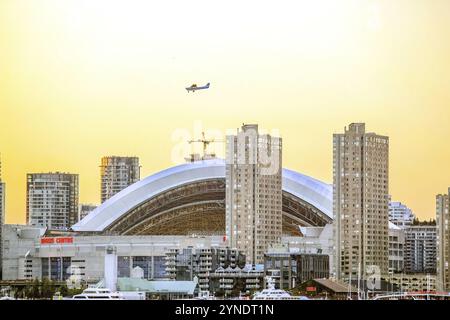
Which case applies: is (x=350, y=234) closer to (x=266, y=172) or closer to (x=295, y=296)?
(x=266, y=172)

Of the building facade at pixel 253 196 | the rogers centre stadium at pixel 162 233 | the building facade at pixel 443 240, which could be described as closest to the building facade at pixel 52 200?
the rogers centre stadium at pixel 162 233

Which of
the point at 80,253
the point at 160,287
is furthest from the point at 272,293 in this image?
the point at 80,253

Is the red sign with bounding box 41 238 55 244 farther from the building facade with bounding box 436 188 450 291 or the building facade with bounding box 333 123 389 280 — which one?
the building facade with bounding box 436 188 450 291

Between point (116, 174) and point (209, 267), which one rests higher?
point (116, 174)

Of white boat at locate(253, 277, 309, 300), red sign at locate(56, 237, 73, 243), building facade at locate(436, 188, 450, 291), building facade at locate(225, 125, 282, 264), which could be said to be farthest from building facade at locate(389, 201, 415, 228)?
red sign at locate(56, 237, 73, 243)

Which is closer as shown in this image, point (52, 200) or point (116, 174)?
point (116, 174)

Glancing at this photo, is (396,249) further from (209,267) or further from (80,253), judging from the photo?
(80,253)

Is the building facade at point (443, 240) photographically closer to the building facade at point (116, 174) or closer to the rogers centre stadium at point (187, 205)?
the rogers centre stadium at point (187, 205)
